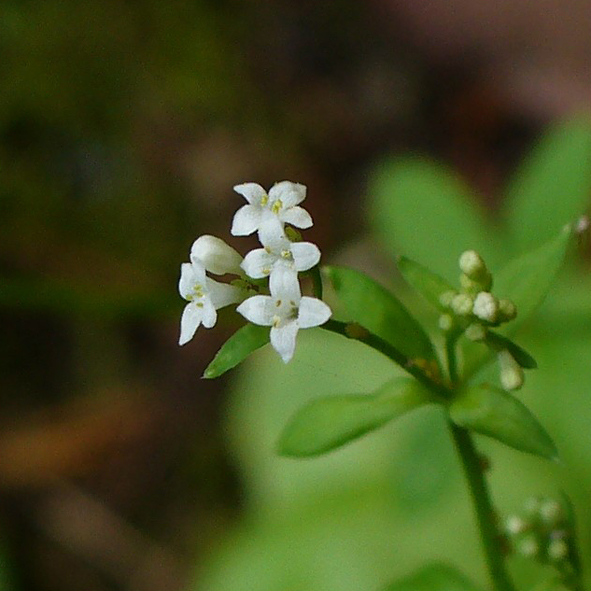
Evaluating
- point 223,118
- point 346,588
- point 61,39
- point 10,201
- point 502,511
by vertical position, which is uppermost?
point 61,39

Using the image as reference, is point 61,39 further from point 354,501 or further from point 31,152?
point 354,501

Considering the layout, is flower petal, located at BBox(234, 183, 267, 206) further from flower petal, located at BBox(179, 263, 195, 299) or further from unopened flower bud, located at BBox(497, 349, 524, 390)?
unopened flower bud, located at BBox(497, 349, 524, 390)

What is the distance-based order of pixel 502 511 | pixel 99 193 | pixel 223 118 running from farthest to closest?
pixel 223 118 → pixel 99 193 → pixel 502 511

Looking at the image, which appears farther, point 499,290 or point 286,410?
point 286,410

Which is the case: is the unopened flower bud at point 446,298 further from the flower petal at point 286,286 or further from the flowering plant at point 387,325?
the flower petal at point 286,286

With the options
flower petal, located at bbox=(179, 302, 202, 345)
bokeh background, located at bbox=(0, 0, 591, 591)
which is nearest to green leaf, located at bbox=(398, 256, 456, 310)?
flower petal, located at bbox=(179, 302, 202, 345)

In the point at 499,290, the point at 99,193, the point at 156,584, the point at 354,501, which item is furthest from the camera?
the point at 99,193

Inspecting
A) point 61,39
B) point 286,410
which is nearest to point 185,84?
point 61,39
